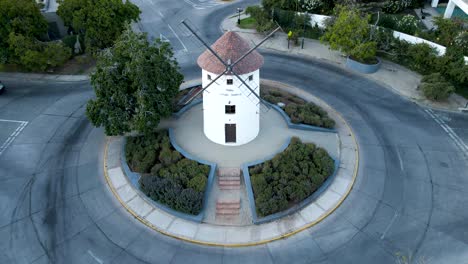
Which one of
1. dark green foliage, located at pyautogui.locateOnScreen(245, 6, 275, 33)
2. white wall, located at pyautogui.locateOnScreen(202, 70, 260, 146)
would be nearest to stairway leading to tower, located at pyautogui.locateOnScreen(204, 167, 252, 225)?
white wall, located at pyautogui.locateOnScreen(202, 70, 260, 146)

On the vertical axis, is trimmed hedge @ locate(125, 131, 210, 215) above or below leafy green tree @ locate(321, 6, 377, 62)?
below

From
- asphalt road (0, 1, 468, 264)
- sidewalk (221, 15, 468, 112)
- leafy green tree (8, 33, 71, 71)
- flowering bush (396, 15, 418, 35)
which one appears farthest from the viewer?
flowering bush (396, 15, 418, 35)

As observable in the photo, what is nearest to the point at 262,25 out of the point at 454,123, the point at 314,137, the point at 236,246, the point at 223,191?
the point at 314,137

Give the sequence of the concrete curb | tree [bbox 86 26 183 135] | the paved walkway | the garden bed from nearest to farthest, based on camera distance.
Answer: tree [bbox 86 26 183 135], the paved walkway, the garden bed, the concrete curb

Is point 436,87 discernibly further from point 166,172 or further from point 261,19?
point 166,172

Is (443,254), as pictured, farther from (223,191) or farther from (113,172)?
(113,172)

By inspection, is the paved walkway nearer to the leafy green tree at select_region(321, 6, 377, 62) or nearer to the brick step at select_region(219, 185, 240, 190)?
the brick step at select_region(219, 185, 240, 190)
